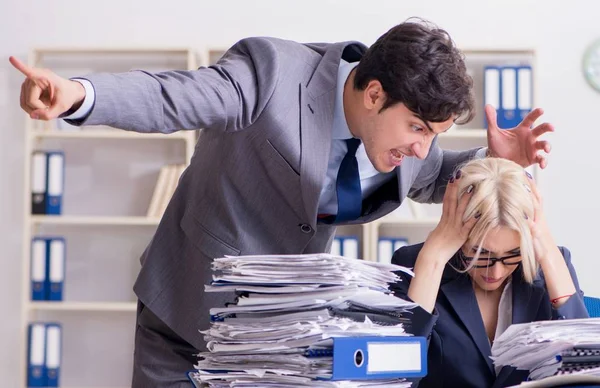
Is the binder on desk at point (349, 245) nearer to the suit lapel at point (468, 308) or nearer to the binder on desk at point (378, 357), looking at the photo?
the suit lapel at point (468, 308)

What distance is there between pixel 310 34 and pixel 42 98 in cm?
366

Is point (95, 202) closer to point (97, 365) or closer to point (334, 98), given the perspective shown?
point (97, 365)

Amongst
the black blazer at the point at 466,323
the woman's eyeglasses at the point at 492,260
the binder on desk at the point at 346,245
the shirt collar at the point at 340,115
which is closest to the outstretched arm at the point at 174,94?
the shirt collar at the point at 340,115

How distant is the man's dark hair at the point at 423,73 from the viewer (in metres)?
1.50

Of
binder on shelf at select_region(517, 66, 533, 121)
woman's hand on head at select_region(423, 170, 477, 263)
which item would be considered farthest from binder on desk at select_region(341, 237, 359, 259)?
woman's hand on head at select_region(423, 170, 477, 263)

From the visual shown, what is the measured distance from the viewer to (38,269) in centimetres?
441

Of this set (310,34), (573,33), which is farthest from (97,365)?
(573,33)

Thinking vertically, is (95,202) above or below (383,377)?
below

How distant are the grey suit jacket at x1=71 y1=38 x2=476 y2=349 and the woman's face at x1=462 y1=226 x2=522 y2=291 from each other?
0.62 ft

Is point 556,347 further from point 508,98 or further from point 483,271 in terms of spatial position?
point 508,98

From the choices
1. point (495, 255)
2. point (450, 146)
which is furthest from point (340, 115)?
point (450, 146)

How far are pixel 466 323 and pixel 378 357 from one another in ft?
2.29

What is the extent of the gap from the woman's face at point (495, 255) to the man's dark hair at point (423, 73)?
27 centimetres

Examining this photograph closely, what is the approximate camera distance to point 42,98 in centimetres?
110
